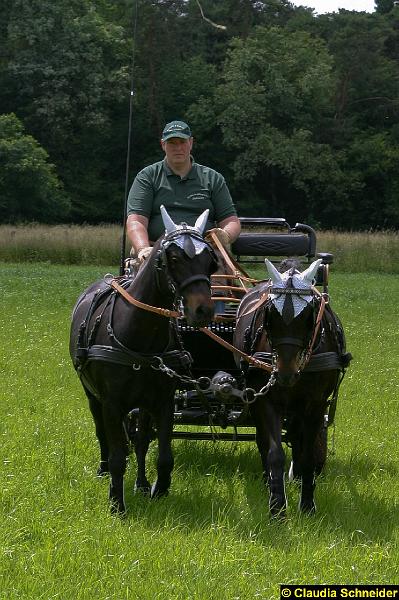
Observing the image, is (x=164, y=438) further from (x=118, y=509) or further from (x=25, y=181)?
(x=25, y=181)

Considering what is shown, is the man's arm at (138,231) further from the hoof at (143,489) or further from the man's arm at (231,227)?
the hoof at (143,489)

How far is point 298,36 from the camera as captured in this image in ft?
200

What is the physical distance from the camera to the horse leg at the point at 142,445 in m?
6.75

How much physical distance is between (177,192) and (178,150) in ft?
1.05

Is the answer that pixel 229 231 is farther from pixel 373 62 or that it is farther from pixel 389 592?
pixel 373 62

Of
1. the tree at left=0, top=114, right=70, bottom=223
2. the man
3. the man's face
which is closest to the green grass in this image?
the tree at left=0, top=114, right=70, bottom=223

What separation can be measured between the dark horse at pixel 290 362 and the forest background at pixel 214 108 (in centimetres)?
4751

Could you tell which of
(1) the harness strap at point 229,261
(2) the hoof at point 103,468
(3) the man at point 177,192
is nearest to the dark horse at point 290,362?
(1) the harness strap at point 229,261

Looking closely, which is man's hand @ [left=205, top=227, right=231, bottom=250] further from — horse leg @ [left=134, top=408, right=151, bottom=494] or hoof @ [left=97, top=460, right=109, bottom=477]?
hoof @ [left=97, top=460, right=109, bottom=477]

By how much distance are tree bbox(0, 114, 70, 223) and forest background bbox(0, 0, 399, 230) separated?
0.11 meters

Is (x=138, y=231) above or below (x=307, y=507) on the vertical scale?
above

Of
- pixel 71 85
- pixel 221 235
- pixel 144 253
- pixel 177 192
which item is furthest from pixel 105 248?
pixel 144 253

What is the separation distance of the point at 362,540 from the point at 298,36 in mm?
58443

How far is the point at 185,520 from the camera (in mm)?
5867
